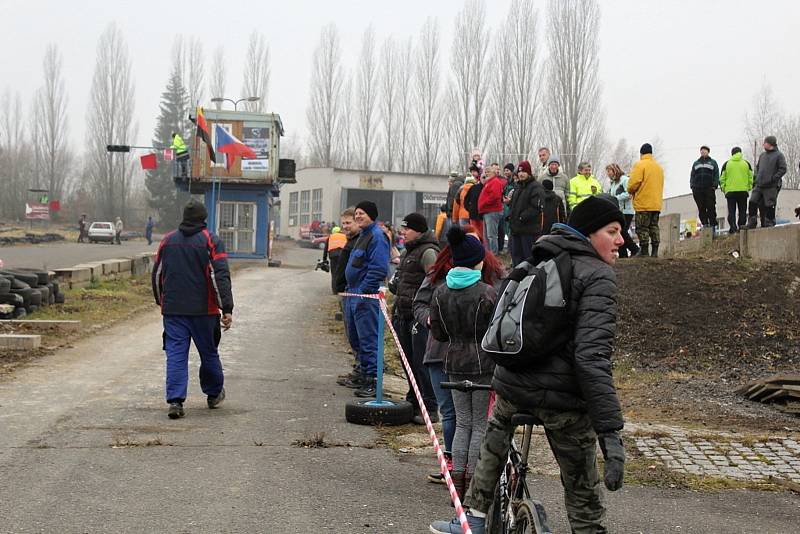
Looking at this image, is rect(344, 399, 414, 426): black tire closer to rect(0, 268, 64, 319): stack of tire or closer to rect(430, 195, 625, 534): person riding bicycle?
rect(430, 195, 625, 534): person riding bicycle

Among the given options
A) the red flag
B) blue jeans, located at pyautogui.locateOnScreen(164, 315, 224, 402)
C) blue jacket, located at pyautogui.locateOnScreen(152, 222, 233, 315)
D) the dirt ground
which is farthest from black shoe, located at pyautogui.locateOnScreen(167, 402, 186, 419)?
the red flag

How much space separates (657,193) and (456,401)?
10.6 metres

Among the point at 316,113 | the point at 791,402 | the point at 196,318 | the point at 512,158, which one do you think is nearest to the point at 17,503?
the point at 196,318

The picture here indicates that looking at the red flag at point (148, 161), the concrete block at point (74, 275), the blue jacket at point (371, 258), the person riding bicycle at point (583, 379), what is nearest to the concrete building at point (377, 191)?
the red flag at point (148, 161)

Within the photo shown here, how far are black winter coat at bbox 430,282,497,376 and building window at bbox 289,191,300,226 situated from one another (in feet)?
230

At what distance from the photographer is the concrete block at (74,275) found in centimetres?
2095

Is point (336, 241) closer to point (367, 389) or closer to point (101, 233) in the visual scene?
point (367, 389)

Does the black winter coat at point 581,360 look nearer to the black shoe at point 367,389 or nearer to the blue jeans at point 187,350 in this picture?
the blue jeans at point 187,350

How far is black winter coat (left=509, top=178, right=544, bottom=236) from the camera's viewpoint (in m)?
14.3

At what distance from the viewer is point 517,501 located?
423cm

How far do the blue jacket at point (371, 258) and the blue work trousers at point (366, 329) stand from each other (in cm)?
17

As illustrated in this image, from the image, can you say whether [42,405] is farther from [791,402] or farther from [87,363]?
[791,402]

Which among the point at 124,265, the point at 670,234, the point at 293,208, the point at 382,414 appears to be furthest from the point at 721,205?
the point at 382,414

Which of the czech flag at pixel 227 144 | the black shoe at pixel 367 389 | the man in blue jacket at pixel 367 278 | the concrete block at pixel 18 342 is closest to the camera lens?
the man in blue jacket at pixel 367 278
